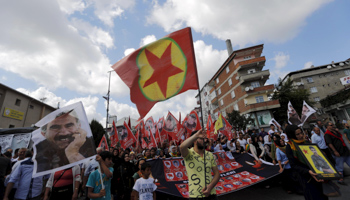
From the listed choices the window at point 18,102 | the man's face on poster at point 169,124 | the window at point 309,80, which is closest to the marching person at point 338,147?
the man's face on poster at point 169,124

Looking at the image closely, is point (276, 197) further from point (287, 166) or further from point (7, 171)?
point (7, 171)

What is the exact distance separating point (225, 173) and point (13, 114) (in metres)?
30.0

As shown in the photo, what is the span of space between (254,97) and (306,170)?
31.7m

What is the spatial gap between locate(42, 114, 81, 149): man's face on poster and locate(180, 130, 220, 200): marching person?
2.13 metres

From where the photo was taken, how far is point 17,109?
80.4 ft

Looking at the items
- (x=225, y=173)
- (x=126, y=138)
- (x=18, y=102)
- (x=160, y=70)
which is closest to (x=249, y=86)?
(x=126, y=138)

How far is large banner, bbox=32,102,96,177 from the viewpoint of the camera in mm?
2893

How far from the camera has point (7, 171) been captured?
406cm

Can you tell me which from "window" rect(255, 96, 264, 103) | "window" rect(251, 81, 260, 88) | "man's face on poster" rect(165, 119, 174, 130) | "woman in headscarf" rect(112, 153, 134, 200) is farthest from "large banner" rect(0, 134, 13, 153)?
"window" rect(251, 81, 260, 88)

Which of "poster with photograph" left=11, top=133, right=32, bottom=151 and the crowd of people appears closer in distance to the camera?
the crowd of people

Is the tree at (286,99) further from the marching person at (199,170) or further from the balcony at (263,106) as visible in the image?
the marching person at (199,170)

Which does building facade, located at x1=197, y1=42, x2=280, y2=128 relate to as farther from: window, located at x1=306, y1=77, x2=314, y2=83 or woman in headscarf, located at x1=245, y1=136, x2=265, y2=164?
woman in headscarf, located at x1=245, y1=136, x2=265, y2=164

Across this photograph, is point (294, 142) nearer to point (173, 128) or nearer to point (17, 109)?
point (173, 128)

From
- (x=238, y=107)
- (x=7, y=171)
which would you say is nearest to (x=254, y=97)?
(x=238, y=107)
